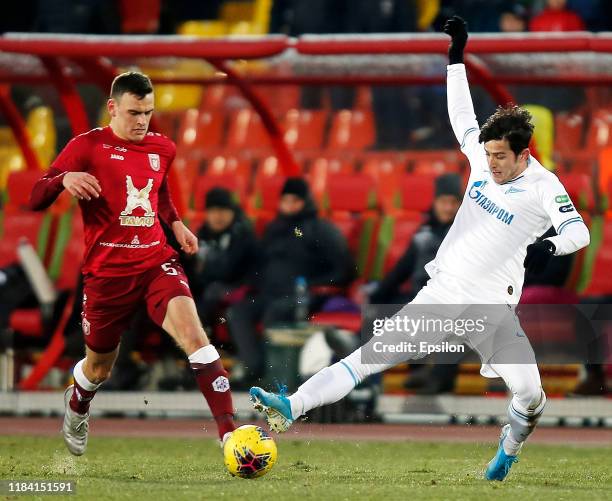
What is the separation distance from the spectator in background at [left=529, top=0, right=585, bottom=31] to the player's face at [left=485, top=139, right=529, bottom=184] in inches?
294

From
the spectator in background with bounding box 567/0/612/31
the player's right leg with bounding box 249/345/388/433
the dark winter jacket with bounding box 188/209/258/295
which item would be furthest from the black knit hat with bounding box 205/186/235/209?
the spectator in background with bounding box 567/0/612/31

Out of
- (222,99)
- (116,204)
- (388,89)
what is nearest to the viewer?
(116,204)

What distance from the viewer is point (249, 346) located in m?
11.3

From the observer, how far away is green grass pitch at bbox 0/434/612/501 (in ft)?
22.3

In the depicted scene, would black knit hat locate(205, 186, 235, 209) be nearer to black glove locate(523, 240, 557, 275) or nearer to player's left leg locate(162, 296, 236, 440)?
player's left leg locate(162, 296, 236, 440)

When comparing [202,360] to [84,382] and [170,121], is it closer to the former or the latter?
[84,382]

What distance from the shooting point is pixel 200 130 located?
16453 millimetres

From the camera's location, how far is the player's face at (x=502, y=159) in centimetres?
729

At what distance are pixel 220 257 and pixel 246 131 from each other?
4828mm

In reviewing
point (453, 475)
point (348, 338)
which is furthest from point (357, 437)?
point (453, 475)

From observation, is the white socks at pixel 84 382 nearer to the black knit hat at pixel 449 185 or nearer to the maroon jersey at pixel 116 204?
the maroon jersey at pixel 116 204

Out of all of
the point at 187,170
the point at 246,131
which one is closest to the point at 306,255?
the point at 187,170

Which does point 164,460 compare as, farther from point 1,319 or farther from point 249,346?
point 1,319

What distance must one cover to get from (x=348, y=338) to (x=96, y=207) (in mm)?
3652
